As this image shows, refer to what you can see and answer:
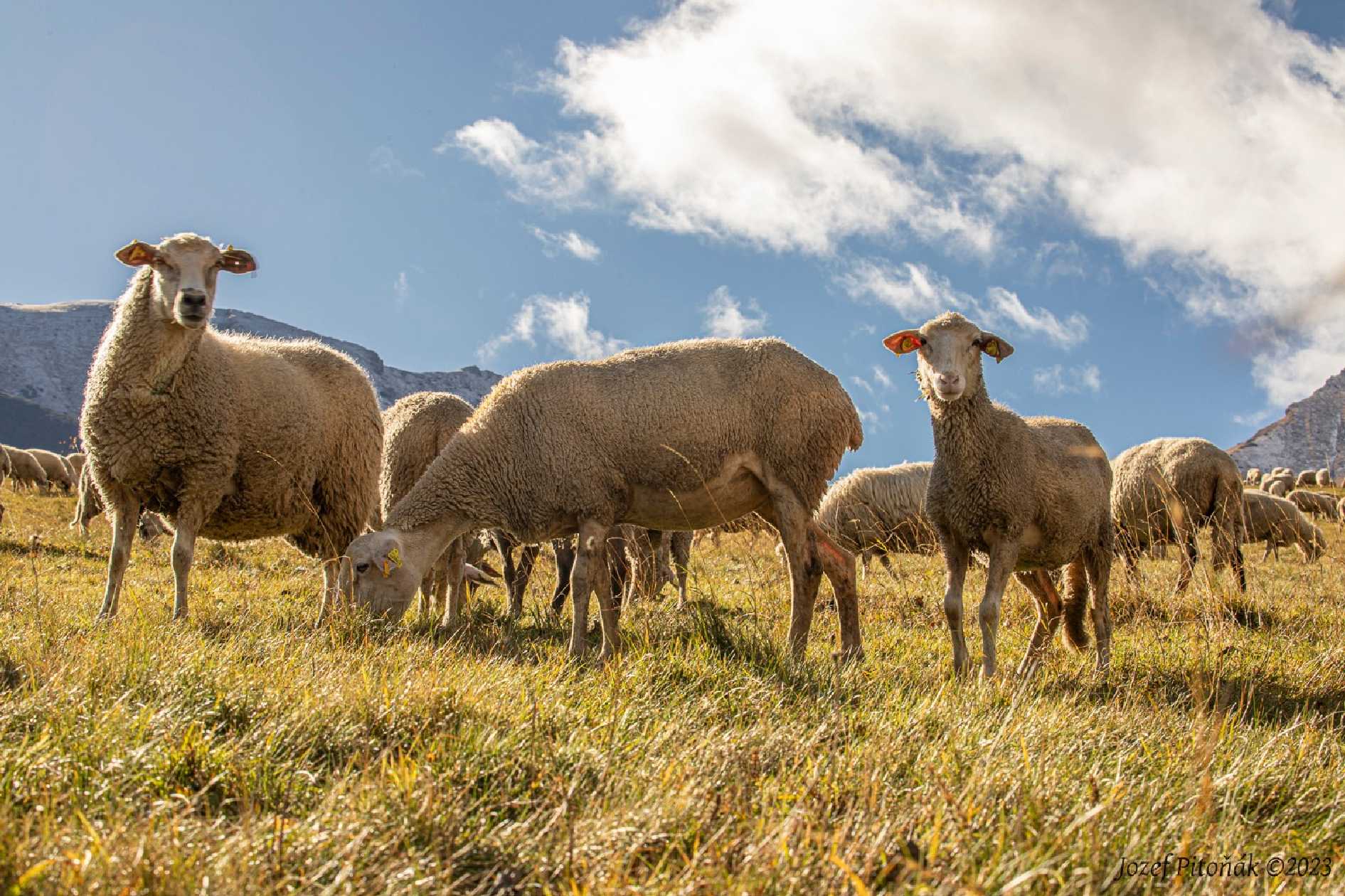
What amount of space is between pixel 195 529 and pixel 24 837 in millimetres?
5367

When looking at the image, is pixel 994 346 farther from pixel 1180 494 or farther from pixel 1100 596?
pixel 1180 494

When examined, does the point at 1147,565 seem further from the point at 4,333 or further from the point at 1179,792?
the point at 4,333

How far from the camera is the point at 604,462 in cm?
613

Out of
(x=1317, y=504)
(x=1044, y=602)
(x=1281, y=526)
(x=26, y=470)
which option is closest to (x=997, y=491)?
(x=1044, y=602)

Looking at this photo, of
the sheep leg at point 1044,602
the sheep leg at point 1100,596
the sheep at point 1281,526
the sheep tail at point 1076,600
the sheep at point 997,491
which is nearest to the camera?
the sheep at point 997,491

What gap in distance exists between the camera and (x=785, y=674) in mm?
4426

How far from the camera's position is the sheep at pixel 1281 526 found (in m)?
19.0

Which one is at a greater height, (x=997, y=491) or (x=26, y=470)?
(x=997, y=491)

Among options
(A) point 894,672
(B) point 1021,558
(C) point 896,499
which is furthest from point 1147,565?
(A) point 894,672

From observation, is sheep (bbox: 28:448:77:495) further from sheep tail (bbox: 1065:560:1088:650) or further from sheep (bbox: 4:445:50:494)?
sheep tail (bbox: 1065:560:1088:650)

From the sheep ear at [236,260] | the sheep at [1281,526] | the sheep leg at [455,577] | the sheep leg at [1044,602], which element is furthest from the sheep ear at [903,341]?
the sheep at [1281,526]

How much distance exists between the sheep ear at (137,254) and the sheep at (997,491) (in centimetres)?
557

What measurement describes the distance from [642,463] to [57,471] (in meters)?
34.2

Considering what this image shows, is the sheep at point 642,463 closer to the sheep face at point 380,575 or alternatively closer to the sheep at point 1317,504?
the sheep face at point 380,575
